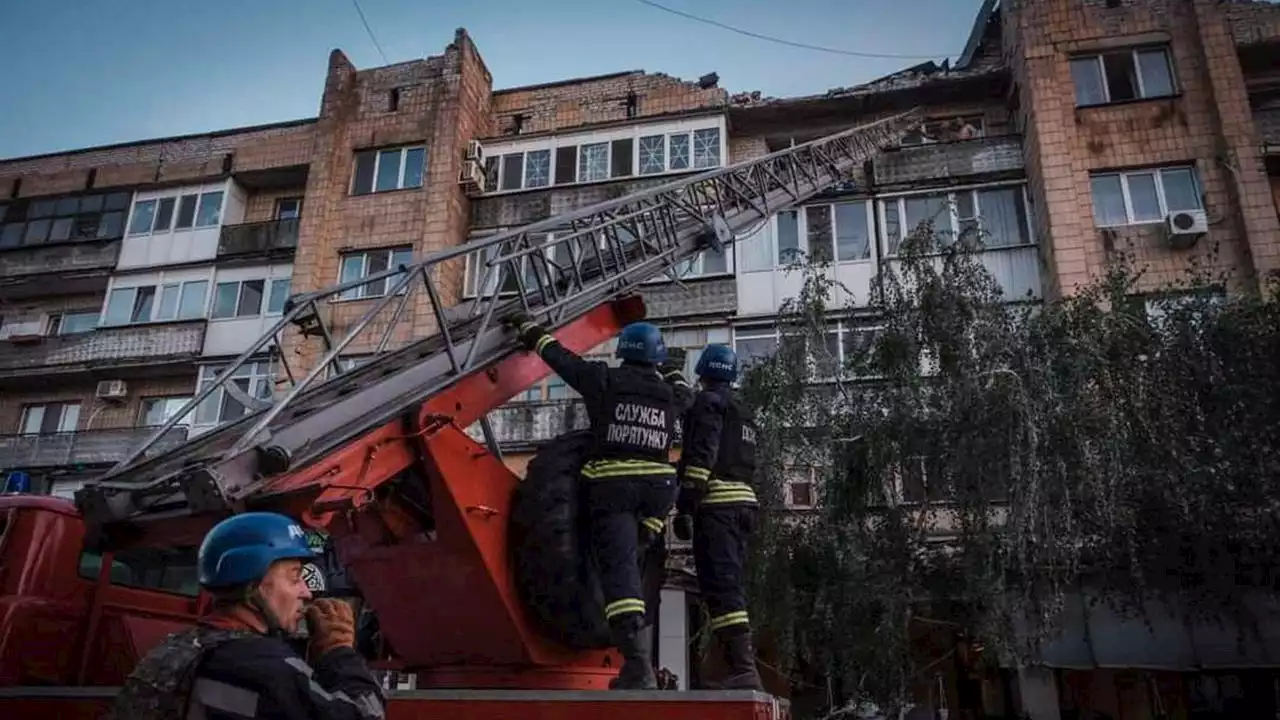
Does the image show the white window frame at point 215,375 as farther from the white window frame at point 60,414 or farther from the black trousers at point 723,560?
the black trousers at point 723,560

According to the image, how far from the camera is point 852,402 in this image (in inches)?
499

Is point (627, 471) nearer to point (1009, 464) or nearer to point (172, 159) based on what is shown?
point (1009, 464)

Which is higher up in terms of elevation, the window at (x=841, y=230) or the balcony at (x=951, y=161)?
the balcony at (x=951, y=161)

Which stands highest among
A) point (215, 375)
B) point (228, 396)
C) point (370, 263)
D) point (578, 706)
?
point (370, 263)

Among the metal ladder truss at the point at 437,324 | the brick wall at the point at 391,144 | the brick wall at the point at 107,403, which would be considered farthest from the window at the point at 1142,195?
the brick wall at the point at 107,403

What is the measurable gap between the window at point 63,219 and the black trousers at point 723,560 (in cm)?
2376

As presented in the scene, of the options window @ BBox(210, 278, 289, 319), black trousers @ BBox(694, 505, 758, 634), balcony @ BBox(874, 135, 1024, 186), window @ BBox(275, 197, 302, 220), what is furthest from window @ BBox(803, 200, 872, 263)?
black trousers @ BBox(694, 505, 758, 634)

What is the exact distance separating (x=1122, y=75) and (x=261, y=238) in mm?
20429

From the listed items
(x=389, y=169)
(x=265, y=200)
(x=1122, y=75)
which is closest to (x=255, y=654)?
(x=389, y=169)

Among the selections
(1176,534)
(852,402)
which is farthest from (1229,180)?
(852,402)

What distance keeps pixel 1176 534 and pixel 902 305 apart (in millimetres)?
4559

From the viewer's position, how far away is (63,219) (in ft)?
81.8

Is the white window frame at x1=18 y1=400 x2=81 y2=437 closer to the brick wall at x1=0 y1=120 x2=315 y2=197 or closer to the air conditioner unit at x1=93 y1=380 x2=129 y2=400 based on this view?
the air conditioner unit at x1=93 y1=380 x2=129 y2=400

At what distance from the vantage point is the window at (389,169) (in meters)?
22.2
